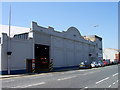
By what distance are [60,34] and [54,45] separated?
3.72 m

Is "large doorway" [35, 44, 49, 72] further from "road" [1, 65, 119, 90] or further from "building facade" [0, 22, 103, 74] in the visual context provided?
"road" [1, 65, 119, 90]

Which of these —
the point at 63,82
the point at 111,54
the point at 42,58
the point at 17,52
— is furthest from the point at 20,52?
the point at 111,54

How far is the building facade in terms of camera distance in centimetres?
2189

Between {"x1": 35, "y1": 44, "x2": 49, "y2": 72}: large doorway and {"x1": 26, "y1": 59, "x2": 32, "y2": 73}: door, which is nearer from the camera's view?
{"x1": 26, "y1": 59, "x2": 32, "y2": 73}: door

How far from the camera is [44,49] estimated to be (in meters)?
31.6

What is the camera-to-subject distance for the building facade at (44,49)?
21.9 m

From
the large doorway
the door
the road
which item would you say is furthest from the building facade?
the road

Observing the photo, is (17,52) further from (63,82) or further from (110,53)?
(110,53)

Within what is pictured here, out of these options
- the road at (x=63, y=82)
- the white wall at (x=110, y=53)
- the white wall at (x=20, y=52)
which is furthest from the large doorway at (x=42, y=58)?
Answer: the white wall at (x=110, y=53)

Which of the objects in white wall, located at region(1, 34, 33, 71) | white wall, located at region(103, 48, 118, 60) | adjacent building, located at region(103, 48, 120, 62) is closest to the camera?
white wall, located at region(1, 34, 33, 71)

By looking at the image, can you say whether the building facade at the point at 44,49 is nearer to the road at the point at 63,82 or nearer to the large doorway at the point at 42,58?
the large doorway at the point at 42,58

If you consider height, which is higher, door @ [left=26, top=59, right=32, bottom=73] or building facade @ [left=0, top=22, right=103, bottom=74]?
building facade @ [left=0, top=22, right=103, bottom=74]

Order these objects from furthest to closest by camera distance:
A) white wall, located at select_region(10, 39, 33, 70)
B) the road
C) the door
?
1. the door
2. white wall, located at select_region(10, 39, 33, 70)
3. the road

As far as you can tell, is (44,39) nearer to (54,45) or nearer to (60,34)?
(54,45)
